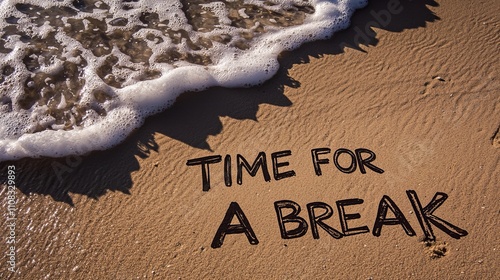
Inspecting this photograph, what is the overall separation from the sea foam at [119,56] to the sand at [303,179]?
0.20m

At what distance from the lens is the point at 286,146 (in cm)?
418

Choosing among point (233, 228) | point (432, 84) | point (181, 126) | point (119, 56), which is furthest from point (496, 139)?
point (119, 56)

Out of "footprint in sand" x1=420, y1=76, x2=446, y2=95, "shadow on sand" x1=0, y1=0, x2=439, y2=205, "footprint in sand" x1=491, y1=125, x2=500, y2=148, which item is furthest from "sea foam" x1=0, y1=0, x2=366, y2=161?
"footprint in sand" x1=491, y1=125, x2=500, y2=148

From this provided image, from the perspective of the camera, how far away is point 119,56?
4.97 meters

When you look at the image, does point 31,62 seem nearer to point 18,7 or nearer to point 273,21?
point 18,7

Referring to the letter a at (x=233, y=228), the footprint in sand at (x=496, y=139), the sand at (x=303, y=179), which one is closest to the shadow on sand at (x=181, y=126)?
the sand at (x=303, y=179)

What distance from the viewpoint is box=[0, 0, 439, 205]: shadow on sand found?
4.01 metres

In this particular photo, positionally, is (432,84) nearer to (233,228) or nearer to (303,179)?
(303,179)

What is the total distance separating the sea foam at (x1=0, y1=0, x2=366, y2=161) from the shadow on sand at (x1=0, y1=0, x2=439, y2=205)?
0.10 m

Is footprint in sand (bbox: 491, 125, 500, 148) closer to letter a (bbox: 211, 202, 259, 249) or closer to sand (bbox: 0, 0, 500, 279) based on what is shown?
sand (bbox: 0, 0, 500, 279)

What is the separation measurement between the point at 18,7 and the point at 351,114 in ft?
13.7

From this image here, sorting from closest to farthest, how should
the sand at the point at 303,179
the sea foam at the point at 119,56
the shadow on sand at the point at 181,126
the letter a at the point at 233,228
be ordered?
the sand at the point at 303,179 → the letter a at the point at 233,228 → the shadow on sand at the point at 181,126 → the sea foam at the point at 119,56

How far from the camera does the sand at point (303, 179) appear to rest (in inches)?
141

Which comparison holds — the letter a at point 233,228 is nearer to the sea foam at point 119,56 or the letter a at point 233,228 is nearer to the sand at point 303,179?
the sand at point 303,179
